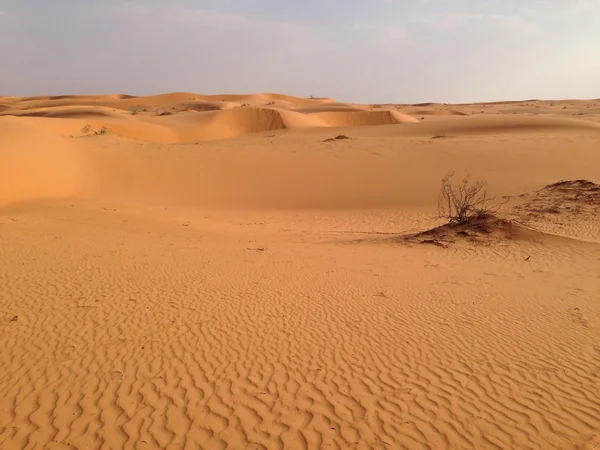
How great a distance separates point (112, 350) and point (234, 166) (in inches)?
570

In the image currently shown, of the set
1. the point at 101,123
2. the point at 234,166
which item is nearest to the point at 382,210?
the point at 234,166

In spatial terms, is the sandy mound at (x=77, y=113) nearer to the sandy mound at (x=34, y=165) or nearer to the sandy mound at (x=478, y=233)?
the sandy mound at (x=34, y=165)

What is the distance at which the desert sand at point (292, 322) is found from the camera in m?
3.72

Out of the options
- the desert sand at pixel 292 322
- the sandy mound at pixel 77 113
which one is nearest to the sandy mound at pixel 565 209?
the desert sand at pixel 292 322

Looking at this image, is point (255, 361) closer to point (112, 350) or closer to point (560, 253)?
point (112, 350)

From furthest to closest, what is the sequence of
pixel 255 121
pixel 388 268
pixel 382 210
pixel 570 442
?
pixel 255 121, pixel 382 210, pixel 388 268, pixel 570 442

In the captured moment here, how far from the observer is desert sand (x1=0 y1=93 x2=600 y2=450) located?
372cm

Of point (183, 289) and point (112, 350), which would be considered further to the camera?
point (183, 289)

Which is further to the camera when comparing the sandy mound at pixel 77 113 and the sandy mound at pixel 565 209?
the sandy mound at pixel 77 113

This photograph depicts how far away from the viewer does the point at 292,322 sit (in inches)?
222

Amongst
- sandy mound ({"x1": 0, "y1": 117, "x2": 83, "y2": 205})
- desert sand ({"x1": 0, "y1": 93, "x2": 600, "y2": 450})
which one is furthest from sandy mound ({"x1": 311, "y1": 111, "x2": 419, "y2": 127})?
sandy mound ({"x1": 0, "y1": 117, "x2": 83, "y2": 205})

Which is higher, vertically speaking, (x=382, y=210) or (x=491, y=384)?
(x=491, y=384)

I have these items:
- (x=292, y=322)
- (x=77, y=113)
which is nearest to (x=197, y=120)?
(x=77, y=113)

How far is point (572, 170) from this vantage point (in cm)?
1684
